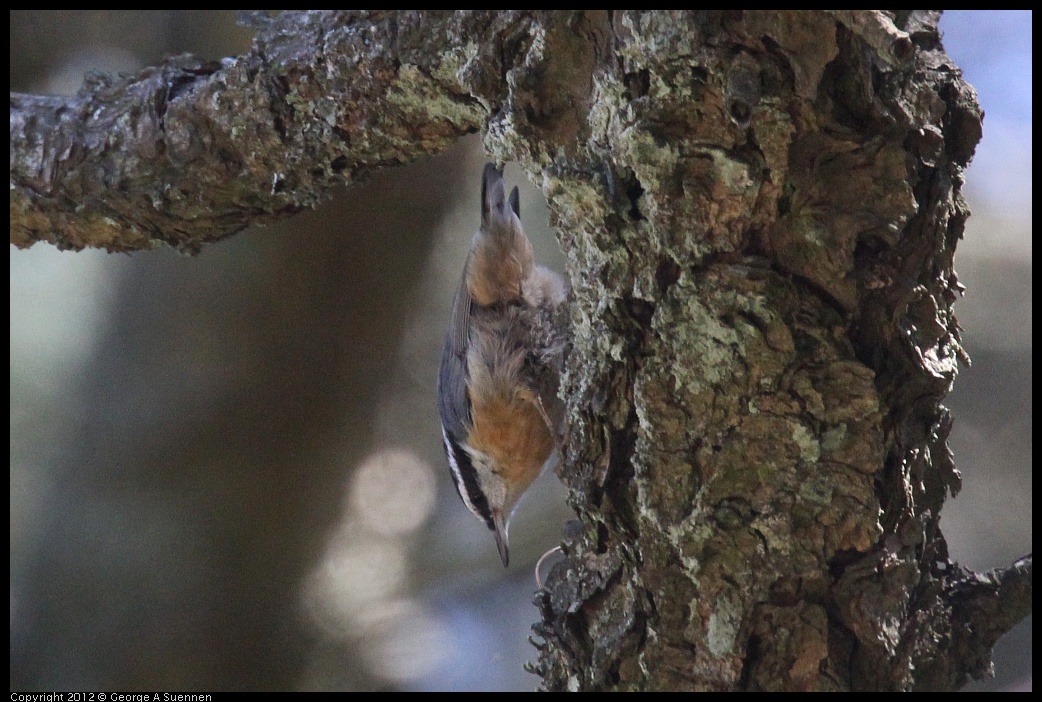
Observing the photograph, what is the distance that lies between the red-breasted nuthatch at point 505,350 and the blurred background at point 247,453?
2.03ft

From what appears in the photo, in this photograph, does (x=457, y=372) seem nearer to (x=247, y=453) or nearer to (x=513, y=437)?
(x=513, y=437)

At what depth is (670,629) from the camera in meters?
0.96

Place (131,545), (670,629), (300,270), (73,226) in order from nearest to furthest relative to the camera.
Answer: (670,629)
(73,226)
(300,270)
(131,545)

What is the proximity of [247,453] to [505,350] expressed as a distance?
112cm

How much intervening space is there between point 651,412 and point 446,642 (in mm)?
1954

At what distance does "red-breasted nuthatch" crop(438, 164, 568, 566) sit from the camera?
1706 mm

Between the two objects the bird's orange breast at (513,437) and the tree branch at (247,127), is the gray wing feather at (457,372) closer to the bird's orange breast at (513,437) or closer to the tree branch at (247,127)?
the bird's orange breast at (513,437)

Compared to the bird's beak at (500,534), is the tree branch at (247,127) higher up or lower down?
higher up

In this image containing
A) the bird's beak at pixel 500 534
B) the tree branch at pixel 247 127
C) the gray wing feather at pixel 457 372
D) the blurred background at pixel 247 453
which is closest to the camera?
the tree branch at pixel 247 127

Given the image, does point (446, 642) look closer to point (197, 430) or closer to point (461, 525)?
point (461, 525)

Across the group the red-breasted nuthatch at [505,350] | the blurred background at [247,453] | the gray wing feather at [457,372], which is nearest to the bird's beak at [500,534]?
the red-breasted nuthatch at [505,350]

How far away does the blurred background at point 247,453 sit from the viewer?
91.4 inches
